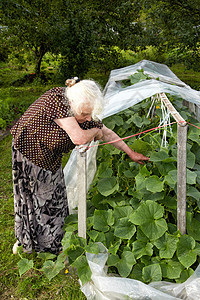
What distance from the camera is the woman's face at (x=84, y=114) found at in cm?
186

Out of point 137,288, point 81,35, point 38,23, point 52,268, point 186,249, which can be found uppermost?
point 38,23

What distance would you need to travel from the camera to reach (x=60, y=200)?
8.07 ft

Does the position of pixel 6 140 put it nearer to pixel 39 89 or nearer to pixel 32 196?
pixel 32 196

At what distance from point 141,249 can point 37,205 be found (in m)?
0.86

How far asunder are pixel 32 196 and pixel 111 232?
2.14ft

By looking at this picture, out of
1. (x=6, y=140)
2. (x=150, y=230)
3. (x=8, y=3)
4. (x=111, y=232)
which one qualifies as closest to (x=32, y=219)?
(x=111, y=232)

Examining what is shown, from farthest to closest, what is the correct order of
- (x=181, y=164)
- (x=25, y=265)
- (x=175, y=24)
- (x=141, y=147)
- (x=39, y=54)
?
(x=39, y=54) → (x=175, y=24) → (x=141, y=147) → (x=25, y=265) → (x=181, y=164)

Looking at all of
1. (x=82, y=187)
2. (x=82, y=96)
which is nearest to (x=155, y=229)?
(x=82, y=187)

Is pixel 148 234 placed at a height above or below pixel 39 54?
below

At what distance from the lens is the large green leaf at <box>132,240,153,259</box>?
1.90 metres

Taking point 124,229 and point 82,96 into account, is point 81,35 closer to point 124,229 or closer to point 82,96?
point 82,96

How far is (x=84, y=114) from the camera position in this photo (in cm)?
193

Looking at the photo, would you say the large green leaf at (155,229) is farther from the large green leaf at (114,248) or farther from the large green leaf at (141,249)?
the large green leaf at (114,248)

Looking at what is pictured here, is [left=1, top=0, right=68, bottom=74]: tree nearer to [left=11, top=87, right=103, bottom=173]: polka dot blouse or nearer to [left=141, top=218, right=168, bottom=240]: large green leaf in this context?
[left=11, top=87, right=103, bottom=173]: polka dot blouse
